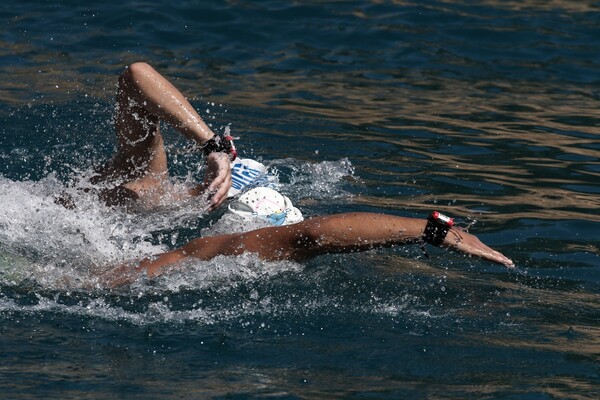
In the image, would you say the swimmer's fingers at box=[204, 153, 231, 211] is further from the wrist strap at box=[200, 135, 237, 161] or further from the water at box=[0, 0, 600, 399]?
the water at box=[0, 0, 600, 399]

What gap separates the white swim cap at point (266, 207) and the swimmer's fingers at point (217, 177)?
0.42m

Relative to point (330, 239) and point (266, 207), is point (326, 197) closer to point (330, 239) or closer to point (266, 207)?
point (266, 207)

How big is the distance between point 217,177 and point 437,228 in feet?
4.54

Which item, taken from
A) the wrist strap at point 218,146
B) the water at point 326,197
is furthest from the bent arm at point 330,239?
the wrist strap at point 218,146

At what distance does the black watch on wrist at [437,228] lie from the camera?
530 centimetres

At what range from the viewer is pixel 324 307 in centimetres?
588

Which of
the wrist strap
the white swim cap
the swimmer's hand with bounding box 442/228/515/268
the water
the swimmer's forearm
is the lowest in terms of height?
the water

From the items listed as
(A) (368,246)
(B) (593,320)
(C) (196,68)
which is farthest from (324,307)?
(C) (196,68)

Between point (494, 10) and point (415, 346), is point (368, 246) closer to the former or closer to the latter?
point (415, 346)

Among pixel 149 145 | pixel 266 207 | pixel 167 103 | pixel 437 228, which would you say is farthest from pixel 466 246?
pixel 149 145

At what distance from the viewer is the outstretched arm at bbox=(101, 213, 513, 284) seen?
5387 millimetres

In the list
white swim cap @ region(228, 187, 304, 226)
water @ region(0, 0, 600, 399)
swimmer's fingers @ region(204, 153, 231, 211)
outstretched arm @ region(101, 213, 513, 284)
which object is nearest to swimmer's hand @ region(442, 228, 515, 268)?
outstretched arm @ region(101, 213, 513, 284)

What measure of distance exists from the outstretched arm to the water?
0.11 meters

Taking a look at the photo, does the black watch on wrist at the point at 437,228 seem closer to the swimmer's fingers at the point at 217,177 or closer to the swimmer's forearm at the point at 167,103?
the swimmer's fingers at the point at 217,177
